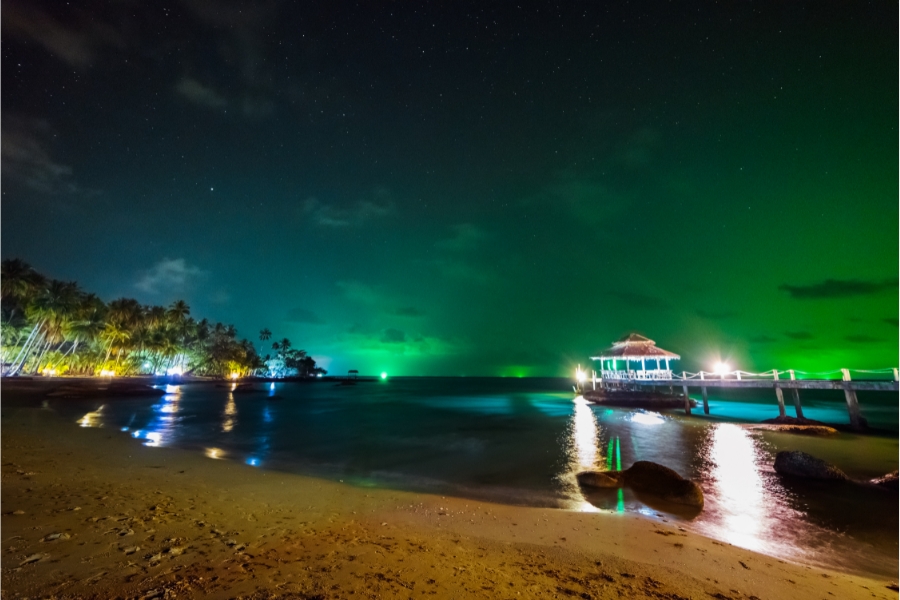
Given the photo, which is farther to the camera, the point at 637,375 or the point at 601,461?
the point at 637,375

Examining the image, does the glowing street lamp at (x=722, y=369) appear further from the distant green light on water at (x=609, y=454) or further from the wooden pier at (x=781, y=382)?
the distant green light on water at (x=609, y=454)

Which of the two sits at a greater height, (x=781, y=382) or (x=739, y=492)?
(x=781, y=382)

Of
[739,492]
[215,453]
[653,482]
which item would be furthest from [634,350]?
[215,453]

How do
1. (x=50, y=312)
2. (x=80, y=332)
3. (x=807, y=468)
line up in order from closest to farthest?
(x=807, y=468), (x=50, y=312), (x=80, y=332)

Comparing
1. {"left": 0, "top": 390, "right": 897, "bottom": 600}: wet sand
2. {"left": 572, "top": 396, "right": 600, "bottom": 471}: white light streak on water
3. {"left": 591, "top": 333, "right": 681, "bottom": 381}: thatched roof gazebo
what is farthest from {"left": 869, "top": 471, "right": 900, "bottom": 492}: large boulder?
{"left": 591, "top": 333, "right": 681, "bottom": 381}: thatched roof gazebo

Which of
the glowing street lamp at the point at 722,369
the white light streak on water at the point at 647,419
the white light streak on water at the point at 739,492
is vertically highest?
the glowing street lamp at the point at 722,369

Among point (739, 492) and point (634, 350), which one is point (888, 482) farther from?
point (634, 350)

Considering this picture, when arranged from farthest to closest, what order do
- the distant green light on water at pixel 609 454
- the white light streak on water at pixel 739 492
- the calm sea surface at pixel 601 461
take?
the distant green light on water at pixel 609 454, the calm sea surface at pixel 601 461, the white light streak on water at pixel 739 492

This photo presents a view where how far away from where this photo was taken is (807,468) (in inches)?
543

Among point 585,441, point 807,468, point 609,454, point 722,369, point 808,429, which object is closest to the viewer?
point 807,468

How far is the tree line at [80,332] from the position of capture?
5709 cm

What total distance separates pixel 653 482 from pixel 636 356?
1458 inches

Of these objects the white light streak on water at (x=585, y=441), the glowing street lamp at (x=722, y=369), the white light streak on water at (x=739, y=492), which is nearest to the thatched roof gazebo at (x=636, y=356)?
the glowing street lamp at (x=722, y=369)

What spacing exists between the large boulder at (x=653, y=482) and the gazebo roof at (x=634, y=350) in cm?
3598
